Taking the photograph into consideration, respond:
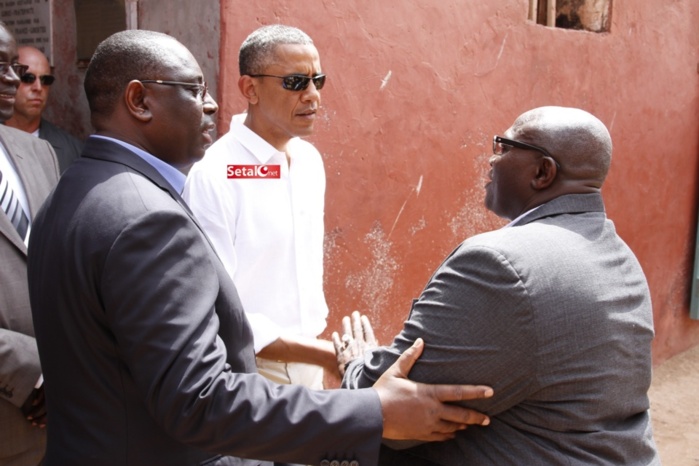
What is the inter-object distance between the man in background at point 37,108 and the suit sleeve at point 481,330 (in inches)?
113

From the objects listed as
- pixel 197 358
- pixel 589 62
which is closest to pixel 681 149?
pixel 589 62

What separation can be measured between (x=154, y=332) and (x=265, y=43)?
1821mm

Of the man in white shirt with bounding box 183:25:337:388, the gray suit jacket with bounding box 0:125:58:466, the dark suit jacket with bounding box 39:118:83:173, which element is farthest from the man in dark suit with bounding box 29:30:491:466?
the dark suit jacket with bounding box 39:118:83:173

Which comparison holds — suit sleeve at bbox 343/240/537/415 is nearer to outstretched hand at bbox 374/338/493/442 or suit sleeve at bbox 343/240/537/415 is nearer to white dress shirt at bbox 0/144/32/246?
outstretched hand at bbox 374/338/493/442

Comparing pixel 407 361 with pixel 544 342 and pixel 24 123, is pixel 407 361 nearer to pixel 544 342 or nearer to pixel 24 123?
pixel 544 342

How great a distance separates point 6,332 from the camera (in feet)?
7.61

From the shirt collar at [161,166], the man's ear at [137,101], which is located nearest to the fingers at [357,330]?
the shirt collar at [161,166]

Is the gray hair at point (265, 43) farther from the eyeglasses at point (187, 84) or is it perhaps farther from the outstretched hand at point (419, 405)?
the outstretched hand at point (419, 405)

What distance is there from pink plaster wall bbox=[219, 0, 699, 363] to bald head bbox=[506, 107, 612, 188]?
1.93 meters

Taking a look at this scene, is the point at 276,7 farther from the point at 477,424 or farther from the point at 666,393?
the point at 666,393

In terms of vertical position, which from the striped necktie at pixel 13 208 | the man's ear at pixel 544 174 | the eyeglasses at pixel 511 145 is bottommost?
the striped necktie at pixel 13 208

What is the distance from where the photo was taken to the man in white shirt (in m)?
2.71

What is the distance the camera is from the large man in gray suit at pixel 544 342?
5.57 ft

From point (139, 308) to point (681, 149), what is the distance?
6.49 metres
